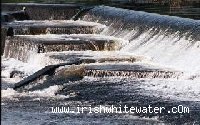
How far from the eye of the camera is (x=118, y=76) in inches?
585

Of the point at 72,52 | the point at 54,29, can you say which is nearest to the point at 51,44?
the point at 72,52

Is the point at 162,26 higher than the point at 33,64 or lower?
higher

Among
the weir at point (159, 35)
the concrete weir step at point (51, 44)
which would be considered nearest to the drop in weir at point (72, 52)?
the concrete weir step at point (51, 44)

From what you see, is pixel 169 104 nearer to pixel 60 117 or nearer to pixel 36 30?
pixel 60 117

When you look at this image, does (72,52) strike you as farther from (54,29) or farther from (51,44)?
(54,29)

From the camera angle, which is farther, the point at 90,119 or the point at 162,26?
the point at 162,26

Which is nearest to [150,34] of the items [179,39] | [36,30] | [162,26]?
[162,26]

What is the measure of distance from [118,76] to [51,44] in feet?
15.8

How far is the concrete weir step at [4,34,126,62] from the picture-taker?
752 inches

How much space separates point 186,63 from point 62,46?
4.50m

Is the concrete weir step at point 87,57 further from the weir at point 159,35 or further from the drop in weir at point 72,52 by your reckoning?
the weir at point 159,35

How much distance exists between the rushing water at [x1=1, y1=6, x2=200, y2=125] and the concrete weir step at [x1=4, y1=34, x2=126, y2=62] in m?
0.04

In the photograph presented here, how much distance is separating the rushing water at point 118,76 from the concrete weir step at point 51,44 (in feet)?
0.14

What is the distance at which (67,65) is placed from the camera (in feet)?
50.2
